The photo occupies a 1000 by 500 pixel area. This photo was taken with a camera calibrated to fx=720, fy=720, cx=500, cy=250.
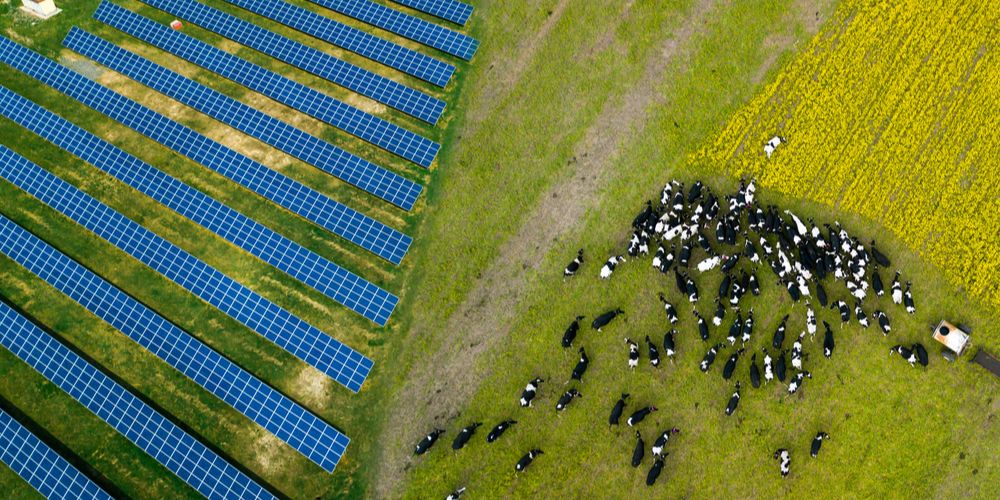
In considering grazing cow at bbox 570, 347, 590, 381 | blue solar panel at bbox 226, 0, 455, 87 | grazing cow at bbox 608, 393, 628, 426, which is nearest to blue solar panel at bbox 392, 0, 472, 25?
blue solar panel at bbox 226, 0, 455, 87

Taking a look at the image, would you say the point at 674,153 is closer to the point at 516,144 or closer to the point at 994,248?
the point at 516,144

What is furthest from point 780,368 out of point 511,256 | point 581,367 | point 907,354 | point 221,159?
point 221,159

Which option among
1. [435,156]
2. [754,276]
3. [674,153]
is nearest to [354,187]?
[435,156]

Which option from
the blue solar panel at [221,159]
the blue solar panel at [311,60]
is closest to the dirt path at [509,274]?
the blue solar panel at [221,159]

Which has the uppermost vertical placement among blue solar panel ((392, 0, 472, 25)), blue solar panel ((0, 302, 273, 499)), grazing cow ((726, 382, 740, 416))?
blue solar panel ((392, 0, 472, 25))

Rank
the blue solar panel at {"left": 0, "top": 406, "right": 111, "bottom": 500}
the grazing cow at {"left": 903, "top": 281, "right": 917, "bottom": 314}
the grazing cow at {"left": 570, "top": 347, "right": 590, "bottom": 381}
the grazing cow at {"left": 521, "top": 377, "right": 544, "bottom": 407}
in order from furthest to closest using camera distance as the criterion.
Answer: the grazing cow at {"left": 903, "top": 281, "right": 917, "bottom": 314} → the grazing cow at {"left": 570, "top": 347, "right": 590, "bottom": 381} → the grazing cow at {"left": 521, "top": 377, "right": 544, "bottom": 407} → the blue solar panel at {"left": 0, "top": 406, "right": 111, "bottom": 500}

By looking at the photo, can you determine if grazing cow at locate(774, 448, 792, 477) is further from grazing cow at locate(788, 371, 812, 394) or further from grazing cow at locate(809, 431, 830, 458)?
grazing cow at locate(788, 371, 812, 394)
